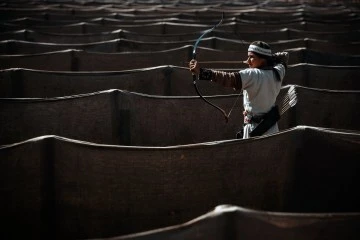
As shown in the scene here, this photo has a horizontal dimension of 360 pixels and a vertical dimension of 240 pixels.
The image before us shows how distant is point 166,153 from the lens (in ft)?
9.95

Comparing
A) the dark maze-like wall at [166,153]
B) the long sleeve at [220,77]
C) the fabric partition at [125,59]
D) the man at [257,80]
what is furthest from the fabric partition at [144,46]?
the long sleeve at [220,77]

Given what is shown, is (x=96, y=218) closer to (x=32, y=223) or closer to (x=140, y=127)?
(x=32, y=223)

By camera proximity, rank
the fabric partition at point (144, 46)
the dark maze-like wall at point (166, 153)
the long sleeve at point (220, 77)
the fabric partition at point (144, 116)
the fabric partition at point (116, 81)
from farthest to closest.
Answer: the fabric partition at point (144, 46) → the fabric partition at point (116, 81) → the fabric partition at point (144, 116) → the long sleeve at point (220, 77) → the dark maze-like wall at point (166, 153)

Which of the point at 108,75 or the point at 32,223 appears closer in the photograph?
the point at 32,223

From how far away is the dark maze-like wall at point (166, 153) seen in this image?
299 centimetres

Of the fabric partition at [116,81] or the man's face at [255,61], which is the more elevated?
the man's face at [255,61]

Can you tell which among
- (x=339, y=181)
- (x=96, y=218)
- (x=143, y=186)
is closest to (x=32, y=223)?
(x=96, y=218)

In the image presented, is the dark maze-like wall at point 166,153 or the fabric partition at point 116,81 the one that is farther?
the fabric partition at point 116,81

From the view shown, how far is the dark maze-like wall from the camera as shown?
2.99m

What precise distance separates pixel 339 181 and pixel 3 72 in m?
3.88

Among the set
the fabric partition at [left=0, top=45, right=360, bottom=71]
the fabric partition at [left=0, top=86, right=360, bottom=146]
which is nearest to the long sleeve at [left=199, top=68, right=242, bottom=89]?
the fabric partition at [left=0, top=86, right=360, bottom=146]

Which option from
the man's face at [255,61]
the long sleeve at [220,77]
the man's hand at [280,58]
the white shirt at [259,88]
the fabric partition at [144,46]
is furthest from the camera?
the fabric partition at [144,46]

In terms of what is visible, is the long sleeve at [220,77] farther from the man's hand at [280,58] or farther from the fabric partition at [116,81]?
the fabric partition at [116,81]

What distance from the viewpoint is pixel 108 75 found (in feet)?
16.4
